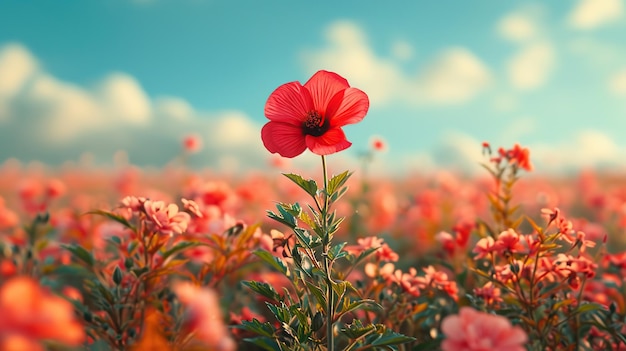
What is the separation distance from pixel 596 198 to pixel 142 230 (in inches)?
171

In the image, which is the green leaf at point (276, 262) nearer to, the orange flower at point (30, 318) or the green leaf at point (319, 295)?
the green leaf at point (319, 295)

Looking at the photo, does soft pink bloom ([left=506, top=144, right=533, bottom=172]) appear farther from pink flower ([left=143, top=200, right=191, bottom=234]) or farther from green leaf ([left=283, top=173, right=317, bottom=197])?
pink flower ([left=143, top=200, right=191, bottom=234])

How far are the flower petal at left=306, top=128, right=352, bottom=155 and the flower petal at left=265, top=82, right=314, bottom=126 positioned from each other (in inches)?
2.4

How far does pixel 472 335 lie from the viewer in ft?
2.51

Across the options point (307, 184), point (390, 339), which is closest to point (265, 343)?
point (390, 339)

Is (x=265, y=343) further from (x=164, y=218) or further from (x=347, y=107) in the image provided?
(x=347, y=107)

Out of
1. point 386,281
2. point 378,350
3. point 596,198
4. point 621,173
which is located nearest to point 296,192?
point 596,198

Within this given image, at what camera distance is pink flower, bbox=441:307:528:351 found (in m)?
0.76

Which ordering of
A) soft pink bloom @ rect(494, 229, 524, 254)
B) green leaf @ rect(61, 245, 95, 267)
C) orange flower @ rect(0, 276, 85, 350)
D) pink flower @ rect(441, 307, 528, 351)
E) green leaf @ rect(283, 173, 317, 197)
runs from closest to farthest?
orange flower @ rect(0, 276, 85, 350)
pink flower @ rect(441, 307, 528, 351)
green leaf @ rect(283, 173, 317, 197)
soft pink bloom @ rect(494, 229, 524, 254)
green leaf @ rect(61, 245, 95, 267)

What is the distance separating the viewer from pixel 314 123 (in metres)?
1.13

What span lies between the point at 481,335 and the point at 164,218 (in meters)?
0.87

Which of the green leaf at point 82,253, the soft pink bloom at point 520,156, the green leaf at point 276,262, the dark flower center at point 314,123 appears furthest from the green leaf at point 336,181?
the soft pink bloom at point 520,156

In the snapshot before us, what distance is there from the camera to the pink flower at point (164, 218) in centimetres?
134

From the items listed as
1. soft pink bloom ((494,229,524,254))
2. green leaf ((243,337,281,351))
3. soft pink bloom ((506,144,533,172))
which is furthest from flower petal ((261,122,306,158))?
soft pink bloom ((506,144,533,172))
